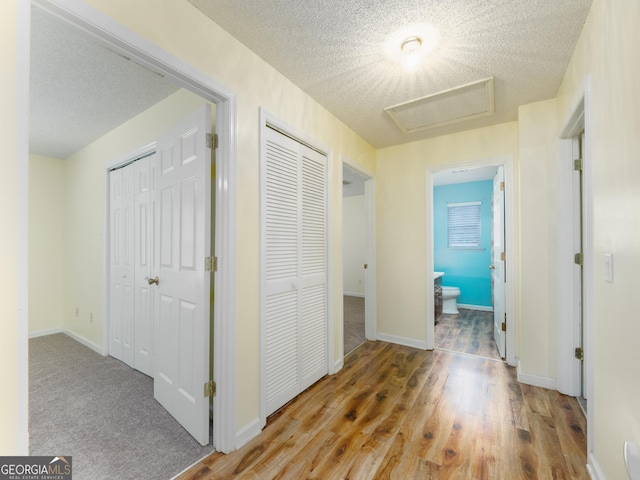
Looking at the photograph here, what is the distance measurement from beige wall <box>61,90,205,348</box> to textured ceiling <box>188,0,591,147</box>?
1407mm

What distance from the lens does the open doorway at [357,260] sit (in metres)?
3.59

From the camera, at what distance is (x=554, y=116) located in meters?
2.41

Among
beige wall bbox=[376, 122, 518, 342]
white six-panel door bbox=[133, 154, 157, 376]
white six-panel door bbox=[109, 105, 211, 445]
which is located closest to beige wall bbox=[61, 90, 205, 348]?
white six-panel door bbox=[133, 154, 157, 376]

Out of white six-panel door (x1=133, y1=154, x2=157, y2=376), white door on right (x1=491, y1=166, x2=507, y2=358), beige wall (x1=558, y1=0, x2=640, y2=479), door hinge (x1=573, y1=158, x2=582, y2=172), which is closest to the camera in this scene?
beige wall (x1=558, y1=0, x2=640, y2=479)

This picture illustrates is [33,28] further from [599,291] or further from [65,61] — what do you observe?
[599,291]

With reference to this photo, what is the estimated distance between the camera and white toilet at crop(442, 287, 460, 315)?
4777mm

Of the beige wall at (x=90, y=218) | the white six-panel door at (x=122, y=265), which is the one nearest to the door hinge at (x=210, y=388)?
the white six-panel door at (x=122, y=265)

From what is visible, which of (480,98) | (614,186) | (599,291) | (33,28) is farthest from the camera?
(480,98)

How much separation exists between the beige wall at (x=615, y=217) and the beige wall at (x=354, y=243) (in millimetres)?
5352

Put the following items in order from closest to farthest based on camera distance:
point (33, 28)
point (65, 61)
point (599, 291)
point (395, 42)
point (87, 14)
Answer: point (87, 14)
point (599, 291)
point (33, 28)
point (395, 42)
point (65, 61)

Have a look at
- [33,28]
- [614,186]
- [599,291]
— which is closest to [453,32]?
[614,186]

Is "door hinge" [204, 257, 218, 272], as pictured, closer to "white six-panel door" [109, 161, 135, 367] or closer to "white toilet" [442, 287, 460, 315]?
"white six-panel door" [109, 161, 135, 367]

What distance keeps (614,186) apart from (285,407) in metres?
2.33

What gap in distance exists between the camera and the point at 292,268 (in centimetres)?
223
